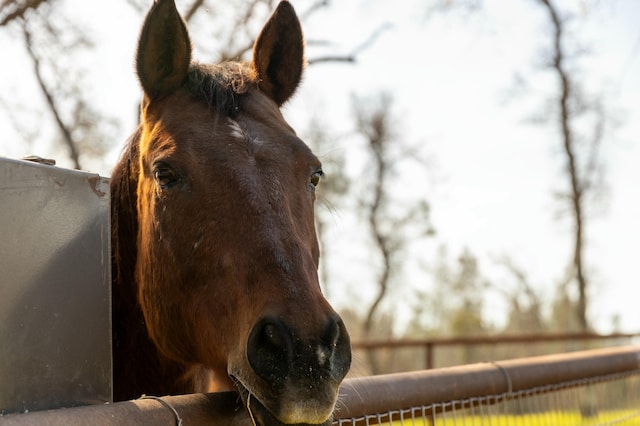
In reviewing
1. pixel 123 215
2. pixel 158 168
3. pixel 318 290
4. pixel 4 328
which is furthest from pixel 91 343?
A: pixel 123 215

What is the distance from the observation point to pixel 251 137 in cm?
240

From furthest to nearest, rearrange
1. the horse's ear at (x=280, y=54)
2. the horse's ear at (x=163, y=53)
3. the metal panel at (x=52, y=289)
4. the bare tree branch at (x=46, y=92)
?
the bare tree branch at (x=46, y=92), the horse's ear at (x=280, y=54), the horse's ear at (x=163, y=53), the metal panel at (x=52, y=289)

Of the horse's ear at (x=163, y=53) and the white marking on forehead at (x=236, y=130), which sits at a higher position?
the horse's ear at (x=163, y=53)

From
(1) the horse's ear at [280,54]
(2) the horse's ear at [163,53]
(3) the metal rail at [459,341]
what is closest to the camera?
(2) the horse's ear at [163,53]

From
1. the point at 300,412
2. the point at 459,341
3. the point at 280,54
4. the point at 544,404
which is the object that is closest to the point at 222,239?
the point at 300,412

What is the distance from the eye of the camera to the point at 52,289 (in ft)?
5.56

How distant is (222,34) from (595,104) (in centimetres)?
844

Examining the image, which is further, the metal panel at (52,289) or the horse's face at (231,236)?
the horse's face at (231,236)

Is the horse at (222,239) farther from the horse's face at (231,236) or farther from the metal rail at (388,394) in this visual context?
the metal rail at (388,394)

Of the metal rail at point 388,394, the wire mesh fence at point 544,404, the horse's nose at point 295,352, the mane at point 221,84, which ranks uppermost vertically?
the mane at point 221,84

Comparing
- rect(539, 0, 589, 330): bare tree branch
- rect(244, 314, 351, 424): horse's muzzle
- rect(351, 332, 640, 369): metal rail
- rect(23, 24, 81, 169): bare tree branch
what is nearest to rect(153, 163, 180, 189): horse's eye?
rect(244, 314, 351, 424): horse's muzzle

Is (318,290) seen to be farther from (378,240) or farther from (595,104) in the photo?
(378,240)

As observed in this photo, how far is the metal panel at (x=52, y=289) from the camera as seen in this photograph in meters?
1.55

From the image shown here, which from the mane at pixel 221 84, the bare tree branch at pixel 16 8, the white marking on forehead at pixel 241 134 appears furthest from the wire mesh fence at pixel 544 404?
the bare tree branch at pixel 16 8
